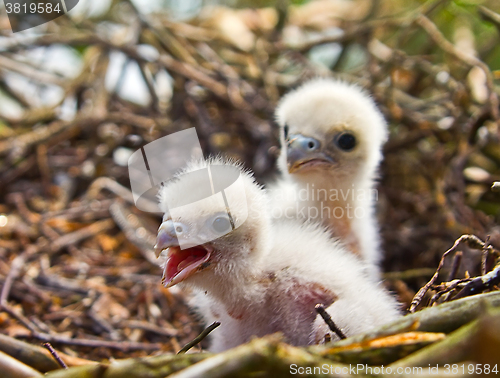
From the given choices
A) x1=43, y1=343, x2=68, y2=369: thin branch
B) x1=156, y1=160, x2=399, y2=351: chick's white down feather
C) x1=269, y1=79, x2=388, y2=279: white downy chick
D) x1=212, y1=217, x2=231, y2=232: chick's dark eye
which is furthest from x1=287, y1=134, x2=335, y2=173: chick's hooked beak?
x1=43, y1=343, x2=68, y2=369: thin branch

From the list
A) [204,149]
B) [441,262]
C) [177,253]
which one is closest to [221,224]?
[177,253]

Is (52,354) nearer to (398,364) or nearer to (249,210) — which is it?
(249,210)

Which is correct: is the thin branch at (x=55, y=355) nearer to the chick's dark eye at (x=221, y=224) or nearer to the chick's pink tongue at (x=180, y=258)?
the chick's pink tongue at (x=180, y=258)

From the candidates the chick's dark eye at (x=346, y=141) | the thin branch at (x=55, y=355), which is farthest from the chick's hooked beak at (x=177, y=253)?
the chick's dark eye at (x=346, y=141)

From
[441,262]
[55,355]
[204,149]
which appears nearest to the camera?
[55,355]

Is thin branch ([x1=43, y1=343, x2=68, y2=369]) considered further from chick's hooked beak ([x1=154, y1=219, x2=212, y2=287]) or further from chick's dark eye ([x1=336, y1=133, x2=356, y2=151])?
chick's dark eye ([x1=336, y1=133, x2=356, y2=151])

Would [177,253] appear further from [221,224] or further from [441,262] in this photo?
[441,262]
